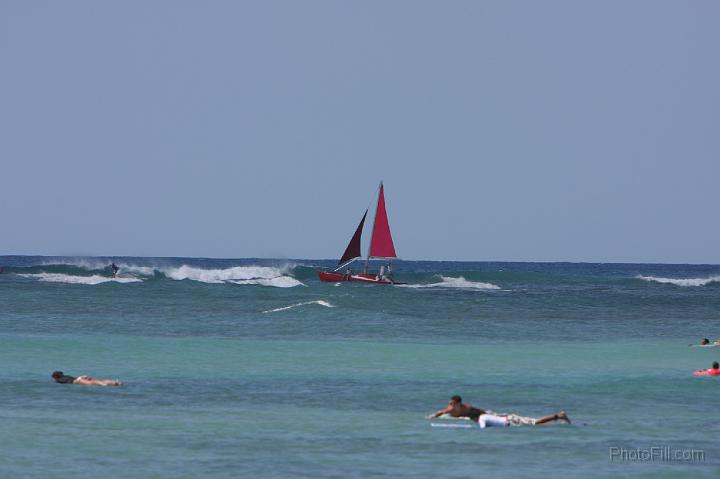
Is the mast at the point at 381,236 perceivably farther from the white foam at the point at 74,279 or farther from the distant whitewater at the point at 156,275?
the white foam at the point at 74,279

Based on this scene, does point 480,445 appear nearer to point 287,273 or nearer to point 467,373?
point 467,373

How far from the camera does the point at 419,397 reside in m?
28.1

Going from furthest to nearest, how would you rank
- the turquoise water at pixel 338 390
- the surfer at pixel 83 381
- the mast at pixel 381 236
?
the mast at pixel 381 236
the surfer at pixel 83 381
the turquoise water at pixel 338 390

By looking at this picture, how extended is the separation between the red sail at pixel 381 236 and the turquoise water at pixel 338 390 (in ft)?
102

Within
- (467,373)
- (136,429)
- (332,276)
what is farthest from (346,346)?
(332,276)

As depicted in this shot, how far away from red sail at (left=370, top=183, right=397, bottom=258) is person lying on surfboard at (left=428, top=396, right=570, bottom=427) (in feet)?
226

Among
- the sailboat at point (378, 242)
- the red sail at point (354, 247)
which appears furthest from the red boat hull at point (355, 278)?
the red sail at point (354, 247)

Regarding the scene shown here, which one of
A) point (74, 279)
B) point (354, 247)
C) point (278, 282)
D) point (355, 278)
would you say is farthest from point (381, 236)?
point (74, 279)

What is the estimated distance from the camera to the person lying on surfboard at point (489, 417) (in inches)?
928

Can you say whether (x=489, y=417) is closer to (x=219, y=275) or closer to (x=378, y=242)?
(x=378, y=242)

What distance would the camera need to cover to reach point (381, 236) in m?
94.1

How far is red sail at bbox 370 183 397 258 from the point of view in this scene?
93438 millimetres

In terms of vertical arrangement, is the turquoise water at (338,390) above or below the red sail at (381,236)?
below

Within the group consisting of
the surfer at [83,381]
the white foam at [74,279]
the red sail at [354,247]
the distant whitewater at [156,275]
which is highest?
the red sail at [354,247]
